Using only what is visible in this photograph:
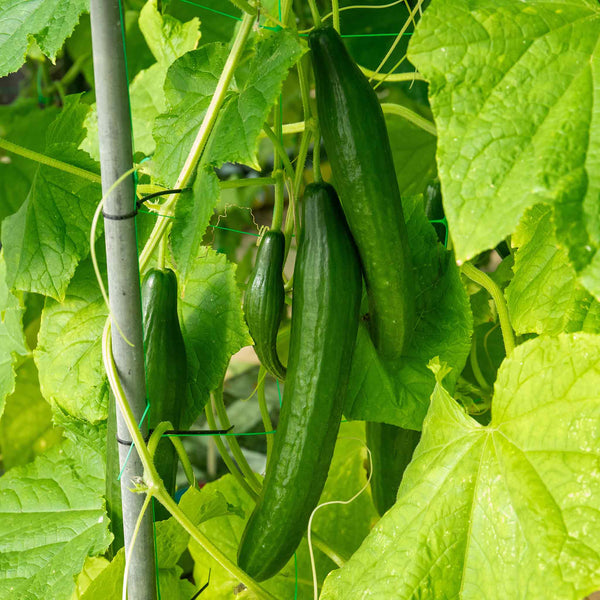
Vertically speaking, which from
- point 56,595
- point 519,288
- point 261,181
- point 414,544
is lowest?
point 56,595

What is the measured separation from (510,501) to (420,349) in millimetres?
261

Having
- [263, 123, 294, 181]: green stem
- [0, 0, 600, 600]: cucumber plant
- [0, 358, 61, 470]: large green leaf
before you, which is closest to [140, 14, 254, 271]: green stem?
[0, 0, 600, 600]: cucumber plant

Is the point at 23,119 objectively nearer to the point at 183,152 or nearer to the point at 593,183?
the point at 183,152

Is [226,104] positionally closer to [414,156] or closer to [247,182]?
[247,182]

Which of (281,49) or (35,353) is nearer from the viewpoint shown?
(281,49)

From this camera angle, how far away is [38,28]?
0.84 metres

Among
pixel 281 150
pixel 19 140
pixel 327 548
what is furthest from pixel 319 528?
pixel 19 140

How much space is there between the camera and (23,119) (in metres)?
1.55

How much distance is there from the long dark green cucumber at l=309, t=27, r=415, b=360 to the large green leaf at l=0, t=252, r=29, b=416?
2.12 ft

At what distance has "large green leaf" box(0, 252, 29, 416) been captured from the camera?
1.18 meters

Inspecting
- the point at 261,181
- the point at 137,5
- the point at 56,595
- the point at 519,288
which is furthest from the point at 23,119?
the point at 519,288

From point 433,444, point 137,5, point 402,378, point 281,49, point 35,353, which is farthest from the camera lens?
point 137,5

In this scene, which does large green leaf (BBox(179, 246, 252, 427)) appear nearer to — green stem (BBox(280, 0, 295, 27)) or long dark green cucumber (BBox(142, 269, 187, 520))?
long dark green cucumber (BBox(142, 269, 187, 520))

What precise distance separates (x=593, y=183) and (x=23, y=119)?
130 centimetres
